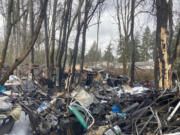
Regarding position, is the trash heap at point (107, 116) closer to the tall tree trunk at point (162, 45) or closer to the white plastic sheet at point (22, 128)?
the white plastic sheet at point (22, 128)

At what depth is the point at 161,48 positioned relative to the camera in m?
7.46

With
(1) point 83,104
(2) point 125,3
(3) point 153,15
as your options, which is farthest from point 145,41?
(1) point 83,104

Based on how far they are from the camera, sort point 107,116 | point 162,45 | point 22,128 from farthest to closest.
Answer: point 162,45, point 22,128, point 107,116

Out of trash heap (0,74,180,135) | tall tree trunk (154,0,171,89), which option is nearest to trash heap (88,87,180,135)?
trash heap (0,74,180,135)

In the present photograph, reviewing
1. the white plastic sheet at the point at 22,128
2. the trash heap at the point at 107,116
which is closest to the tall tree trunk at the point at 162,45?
the trash heap at the point at 107,116

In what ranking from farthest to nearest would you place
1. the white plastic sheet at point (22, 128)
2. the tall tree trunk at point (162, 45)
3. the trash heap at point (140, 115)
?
the tall tree trunk at point (162, 45), the white plastic sheet at point (22, 128), the trash heap at point (140, 115)

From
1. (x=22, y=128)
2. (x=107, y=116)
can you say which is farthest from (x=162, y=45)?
(x=22, y=128)

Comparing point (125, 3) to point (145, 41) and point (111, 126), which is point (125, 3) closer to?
point (111, 126)

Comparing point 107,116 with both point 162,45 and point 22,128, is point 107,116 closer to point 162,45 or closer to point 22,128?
point 22,128

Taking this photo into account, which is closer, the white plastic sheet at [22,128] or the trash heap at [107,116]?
the trash heap at [107,116]

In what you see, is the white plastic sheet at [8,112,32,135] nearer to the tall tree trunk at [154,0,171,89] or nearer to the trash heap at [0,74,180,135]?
the trash heap at [0,74,180,135]

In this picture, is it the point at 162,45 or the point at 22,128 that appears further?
the point at 162,45

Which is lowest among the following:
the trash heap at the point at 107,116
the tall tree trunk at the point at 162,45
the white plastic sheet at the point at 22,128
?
the white plastic sheet at the point at 22,128

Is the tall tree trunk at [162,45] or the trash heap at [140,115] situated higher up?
the tall tree trunk at [162,45]
